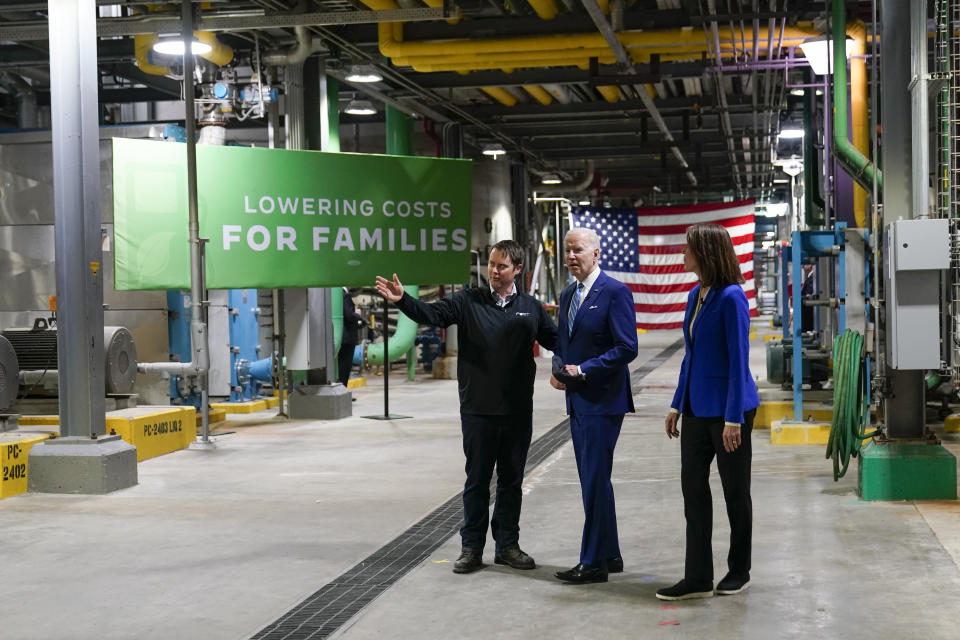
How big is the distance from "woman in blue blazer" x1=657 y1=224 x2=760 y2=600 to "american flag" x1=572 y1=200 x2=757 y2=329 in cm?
1482

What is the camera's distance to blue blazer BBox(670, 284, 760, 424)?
16.3 feet

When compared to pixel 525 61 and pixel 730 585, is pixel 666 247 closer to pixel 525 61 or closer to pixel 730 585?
pixel 525 61

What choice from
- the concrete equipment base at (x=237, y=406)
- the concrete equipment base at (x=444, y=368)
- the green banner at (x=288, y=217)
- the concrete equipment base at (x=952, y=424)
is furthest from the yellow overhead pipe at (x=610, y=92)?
the concrete equipment base at (x=952, y=424)

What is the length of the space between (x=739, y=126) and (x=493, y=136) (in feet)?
15.5

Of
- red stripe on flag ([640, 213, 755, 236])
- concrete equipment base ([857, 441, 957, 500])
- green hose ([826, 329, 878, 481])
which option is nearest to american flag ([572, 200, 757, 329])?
red stripe on flag ([640, 213, 755, 236])

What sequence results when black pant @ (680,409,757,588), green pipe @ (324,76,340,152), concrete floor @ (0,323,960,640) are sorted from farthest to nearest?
green pipe @ (324,76,340,152) → black pant @ (680,409,757,588) → concrete floor @ (0,323,960,640)

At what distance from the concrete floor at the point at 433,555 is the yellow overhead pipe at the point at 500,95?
767cm

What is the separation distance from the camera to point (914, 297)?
701 centimetres

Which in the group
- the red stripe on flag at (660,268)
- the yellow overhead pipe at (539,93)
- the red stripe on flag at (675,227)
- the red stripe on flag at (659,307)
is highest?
the yellow overhead pipe at (539,93)

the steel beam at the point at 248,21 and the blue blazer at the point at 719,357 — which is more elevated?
the steel beam at the point at 248,21

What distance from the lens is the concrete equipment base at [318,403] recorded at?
1340 centimetres

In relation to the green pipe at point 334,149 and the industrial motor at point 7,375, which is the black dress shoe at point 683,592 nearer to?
the industrial motor at point 7,375

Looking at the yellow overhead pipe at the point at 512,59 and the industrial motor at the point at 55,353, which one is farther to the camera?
the yellow overhead pipe at the point at 512,59

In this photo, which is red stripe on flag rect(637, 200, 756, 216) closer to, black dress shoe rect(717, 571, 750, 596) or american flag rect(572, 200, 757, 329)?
american flag rect(572, 200, 757, 329)
